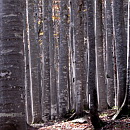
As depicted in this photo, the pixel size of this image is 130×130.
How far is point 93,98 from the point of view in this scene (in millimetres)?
7688

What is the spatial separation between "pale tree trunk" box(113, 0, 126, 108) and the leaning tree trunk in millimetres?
6222

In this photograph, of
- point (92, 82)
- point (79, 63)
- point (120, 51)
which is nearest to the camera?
point (92, 82)

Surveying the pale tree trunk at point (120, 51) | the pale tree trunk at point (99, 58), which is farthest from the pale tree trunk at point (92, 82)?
the pale tree trunk at point (99, 58)

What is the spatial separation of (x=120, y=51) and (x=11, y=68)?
6709mm

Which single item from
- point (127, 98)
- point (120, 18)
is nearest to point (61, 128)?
point (127, 98)

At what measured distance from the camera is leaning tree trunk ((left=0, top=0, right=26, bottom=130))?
4039mm

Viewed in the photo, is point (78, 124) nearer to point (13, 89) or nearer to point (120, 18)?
point (120, 18)

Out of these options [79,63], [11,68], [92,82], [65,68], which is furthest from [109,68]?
[11,68]

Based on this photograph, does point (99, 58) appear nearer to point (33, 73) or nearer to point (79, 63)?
point (79, 63)

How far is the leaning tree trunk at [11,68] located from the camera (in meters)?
4.04

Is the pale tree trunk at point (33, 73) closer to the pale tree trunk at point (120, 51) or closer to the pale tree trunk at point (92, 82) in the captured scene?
the pale tree trunk at point (120, 51)

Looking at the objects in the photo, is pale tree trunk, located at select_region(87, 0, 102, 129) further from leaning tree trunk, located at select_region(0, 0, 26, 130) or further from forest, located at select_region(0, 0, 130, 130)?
leaning tree trunk, located at select_region(0, 0, 26, 130)

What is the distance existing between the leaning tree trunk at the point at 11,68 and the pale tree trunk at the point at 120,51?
6.22m

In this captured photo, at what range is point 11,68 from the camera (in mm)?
4133
